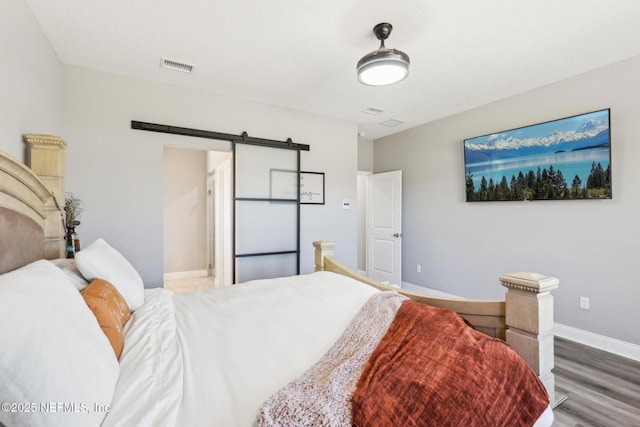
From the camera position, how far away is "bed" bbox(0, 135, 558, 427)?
2.47ft

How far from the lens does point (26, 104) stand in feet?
6.70

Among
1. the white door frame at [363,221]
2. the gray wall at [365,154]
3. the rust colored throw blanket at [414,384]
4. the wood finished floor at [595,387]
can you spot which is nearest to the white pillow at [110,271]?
the rust colored throw blanket at [414,384]

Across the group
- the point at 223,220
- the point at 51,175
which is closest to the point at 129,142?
the point at 51,175

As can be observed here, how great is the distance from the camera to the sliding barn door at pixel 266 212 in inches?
146

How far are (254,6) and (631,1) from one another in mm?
2537

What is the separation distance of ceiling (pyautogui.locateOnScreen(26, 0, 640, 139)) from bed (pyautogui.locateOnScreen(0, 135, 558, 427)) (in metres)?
1.45

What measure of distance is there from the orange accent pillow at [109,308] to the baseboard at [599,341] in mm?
3914

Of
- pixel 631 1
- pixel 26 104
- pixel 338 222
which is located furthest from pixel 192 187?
pixel 631 1

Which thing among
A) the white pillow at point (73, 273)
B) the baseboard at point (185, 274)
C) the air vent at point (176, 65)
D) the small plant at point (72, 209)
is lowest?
the baseboard at point (185, 274)

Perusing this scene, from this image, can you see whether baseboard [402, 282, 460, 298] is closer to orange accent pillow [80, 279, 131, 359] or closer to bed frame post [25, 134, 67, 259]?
orange accent pillow [80, 279, 131, 359]

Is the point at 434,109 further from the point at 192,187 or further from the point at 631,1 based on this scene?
the point at 192,187

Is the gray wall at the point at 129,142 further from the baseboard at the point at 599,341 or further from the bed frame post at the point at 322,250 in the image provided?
the baseboard at the point at 599,341

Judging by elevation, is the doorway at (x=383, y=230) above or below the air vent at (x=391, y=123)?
below

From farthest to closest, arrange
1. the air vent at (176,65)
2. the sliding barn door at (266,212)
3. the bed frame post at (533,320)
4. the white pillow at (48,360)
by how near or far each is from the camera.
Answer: the sliding barn door at (266,212), the air vent at (176,65), the bed frame post at (533,320), the white pillow at (48,360)
